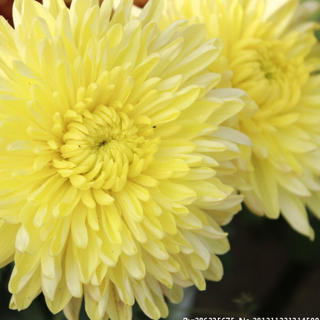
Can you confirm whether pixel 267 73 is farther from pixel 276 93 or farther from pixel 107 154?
pixel 107 154

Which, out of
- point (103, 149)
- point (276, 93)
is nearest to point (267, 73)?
point (276, 93)

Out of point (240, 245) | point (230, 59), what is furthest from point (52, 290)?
point (240, 245)

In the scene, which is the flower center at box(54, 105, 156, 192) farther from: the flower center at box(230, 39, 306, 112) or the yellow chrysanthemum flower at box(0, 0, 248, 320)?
the flower center at box(230, 39, 306, 112)

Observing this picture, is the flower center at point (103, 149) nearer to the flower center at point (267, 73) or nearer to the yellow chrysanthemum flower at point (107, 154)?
the yellow chrysanthemum flower at point (107, 154)

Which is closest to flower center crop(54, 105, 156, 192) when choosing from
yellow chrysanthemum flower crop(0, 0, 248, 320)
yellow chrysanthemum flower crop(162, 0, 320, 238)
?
yellow chrysanthemum flower crop(0, 0, 248, 320)

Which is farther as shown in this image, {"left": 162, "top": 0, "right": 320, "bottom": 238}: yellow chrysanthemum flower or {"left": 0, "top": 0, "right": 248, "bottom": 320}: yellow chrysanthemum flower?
{"left": 162, "top": 0, "right": 320, "bottom": 238}: yellow chrysanthemum flower

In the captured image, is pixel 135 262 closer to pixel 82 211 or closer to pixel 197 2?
pixel 82 211

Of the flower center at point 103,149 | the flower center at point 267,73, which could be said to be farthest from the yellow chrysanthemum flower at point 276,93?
the flower center at point 103,149
